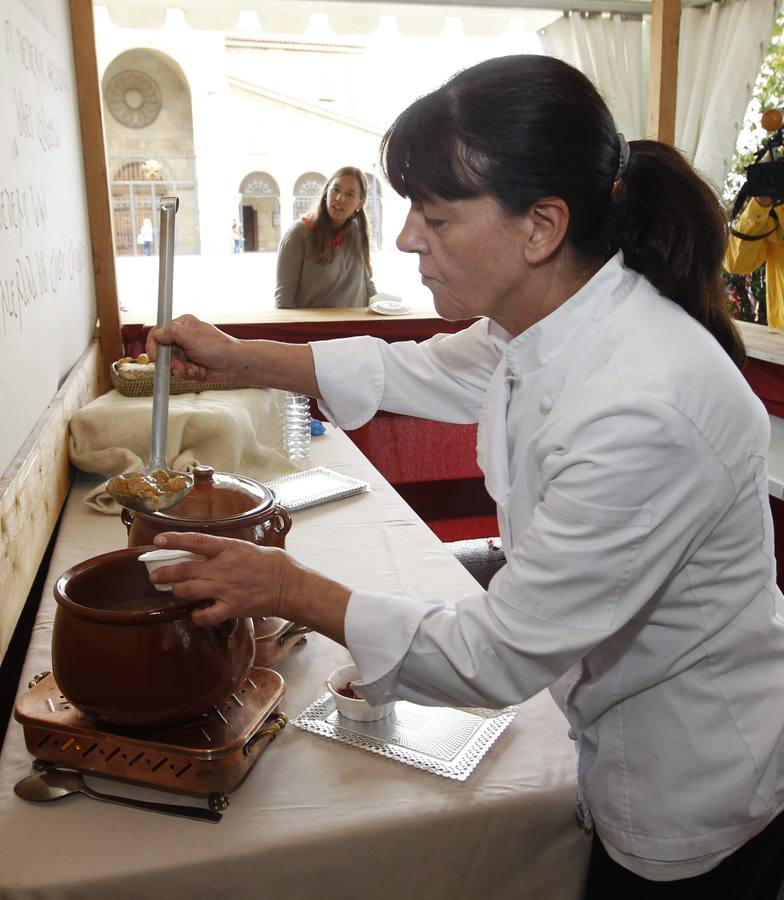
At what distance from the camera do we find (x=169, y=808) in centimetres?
74

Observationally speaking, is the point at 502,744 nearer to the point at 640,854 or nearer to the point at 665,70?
the point at 640,854

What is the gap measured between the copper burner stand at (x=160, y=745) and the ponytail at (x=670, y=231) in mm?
568

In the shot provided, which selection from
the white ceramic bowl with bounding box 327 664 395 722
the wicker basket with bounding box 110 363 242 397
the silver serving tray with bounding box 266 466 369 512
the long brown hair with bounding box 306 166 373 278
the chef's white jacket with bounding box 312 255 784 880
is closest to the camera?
the chef's white jacket with bounding box 312 255 784 880

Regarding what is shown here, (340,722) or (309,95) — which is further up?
(309,95)

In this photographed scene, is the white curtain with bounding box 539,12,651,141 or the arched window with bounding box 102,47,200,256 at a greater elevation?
the arched window with bounding box 102,47,200,256

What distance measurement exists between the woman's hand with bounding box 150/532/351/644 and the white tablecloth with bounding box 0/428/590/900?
178 mm

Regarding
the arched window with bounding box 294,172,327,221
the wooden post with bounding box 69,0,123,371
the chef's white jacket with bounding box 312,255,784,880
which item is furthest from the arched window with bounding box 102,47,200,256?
the chef's white jacket with bounding box 312,255,784,880

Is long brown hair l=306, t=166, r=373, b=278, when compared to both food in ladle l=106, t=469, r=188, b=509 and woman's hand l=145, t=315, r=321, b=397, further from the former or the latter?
food in ladle l=106, t=469, r=188, b=509

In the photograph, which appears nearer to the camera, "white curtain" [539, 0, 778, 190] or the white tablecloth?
the white tablecloth

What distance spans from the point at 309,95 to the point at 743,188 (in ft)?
52.3

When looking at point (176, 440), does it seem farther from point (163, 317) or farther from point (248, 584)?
point (248, 584)

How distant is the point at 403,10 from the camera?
3.92 metres

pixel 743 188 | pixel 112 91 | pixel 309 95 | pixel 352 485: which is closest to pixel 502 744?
pixel 352 485

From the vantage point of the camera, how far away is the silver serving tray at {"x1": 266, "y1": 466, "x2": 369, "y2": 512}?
1603mm
